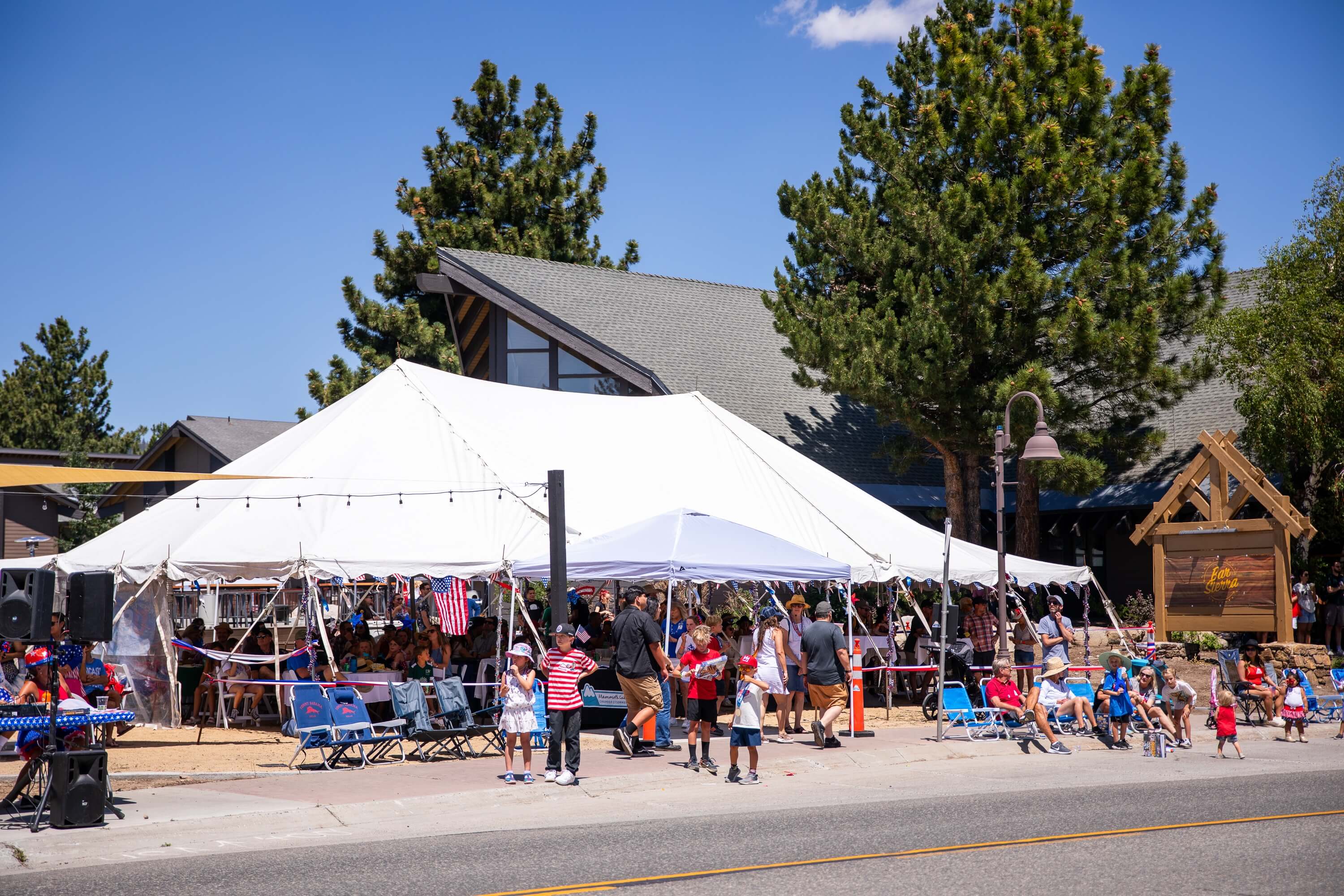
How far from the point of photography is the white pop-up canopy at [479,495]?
17.4 meters

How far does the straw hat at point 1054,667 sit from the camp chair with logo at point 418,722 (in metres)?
7.47

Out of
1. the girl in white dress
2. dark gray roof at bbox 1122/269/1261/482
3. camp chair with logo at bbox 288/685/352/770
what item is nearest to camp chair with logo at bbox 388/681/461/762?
camp chair with logo at bbox 288/685/352/770

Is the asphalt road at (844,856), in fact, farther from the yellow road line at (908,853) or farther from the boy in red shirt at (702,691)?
the boy in red shirt at (702,691)

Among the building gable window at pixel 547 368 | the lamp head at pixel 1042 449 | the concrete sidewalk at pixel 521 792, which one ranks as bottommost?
the concrete sidewalk at pixel 521 792

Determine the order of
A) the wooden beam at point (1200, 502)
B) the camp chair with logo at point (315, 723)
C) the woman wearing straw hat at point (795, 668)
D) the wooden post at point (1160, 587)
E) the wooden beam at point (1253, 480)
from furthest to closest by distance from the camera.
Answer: the wooden post at point (1160, 587) → the wooden beam at point (1200, 502) → the wooden beam at point (1253, 480) → the woman wearing straw hat at point (795, 668) → the camp chair with logo at point (315, 723)

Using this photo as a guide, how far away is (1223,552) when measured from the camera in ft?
75.2

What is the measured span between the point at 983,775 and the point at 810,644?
2573 millimetres

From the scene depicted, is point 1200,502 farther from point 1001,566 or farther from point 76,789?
point 76,789

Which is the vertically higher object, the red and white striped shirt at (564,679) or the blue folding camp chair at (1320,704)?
the red and white striped shirt at (564,679)

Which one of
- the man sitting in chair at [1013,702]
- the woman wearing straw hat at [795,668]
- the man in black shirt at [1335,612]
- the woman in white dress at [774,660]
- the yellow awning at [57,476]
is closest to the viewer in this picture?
the yellow awning at [57,476]

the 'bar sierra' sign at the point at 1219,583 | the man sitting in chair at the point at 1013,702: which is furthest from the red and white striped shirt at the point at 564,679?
the 'bar sierra' sign at the point at 1219,583

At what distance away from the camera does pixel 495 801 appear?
39.0 ft

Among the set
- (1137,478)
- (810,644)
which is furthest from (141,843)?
(1137,478)

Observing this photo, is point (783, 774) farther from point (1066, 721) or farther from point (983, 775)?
point (1066, 721)
